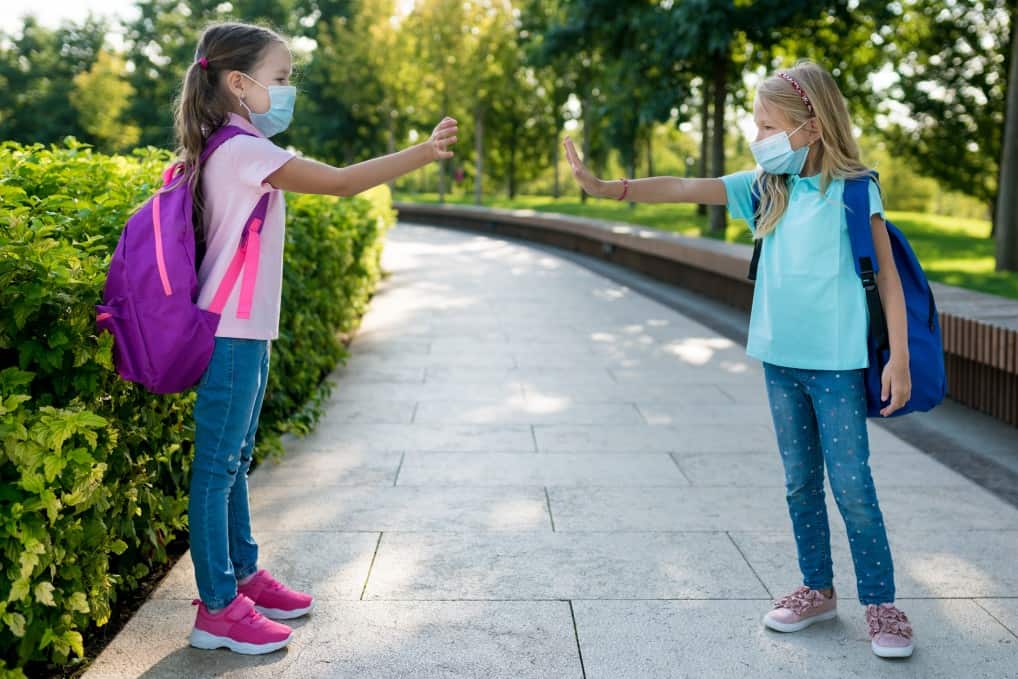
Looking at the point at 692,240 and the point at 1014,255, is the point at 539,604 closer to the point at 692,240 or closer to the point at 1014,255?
the point at 1014,255

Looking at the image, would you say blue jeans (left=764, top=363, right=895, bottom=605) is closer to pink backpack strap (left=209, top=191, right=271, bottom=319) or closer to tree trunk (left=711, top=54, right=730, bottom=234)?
pink backpack strap (left=209, top=191, right=271, bottom=319)

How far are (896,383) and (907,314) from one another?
23cm

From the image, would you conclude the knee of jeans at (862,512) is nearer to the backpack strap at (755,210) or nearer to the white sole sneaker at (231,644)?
the backpack strap at (755,210)

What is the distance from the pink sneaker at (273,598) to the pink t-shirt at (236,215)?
90 cm

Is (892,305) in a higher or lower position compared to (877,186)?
lower

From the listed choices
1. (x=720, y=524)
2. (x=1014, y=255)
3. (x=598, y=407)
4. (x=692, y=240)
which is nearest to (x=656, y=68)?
(x=692, y=240)

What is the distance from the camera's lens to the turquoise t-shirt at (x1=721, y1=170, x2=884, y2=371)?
341 centimetres

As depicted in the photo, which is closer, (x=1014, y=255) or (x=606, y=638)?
(x=606, y=638)

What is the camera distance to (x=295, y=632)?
3.62 meters

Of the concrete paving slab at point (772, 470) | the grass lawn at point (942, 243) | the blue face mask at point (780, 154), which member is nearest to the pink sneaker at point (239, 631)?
the blue face mask at point (780, 154)

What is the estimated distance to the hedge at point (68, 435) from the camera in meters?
2.74

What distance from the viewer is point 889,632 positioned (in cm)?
344

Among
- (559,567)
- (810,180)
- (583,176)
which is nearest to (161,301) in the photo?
(583,176)

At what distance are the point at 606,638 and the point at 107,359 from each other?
5.80 feet
